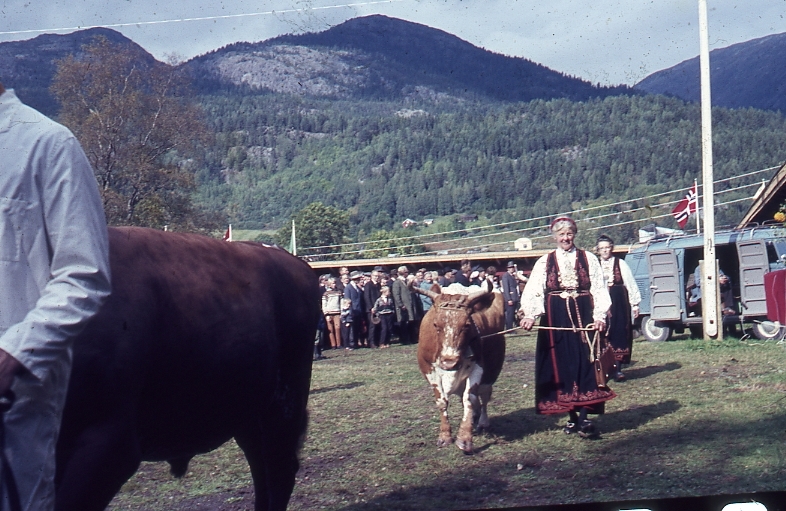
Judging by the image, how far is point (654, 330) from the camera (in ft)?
33.0

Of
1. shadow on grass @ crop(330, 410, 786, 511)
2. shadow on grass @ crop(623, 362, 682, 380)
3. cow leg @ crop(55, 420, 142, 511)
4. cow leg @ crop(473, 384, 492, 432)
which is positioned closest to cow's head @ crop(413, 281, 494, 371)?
cow leg @ crop(473, 384, 492, 432)

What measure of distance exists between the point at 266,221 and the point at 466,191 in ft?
3.53

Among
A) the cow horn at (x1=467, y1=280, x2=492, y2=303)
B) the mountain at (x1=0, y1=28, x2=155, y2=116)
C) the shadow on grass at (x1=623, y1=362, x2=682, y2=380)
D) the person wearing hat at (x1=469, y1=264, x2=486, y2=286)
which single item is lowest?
the shadow on grass at (x1=623, y1=362, x2=682, y2=380)

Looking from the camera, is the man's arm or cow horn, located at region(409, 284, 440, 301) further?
cow horn, located at region(409, 284, 440, 301)

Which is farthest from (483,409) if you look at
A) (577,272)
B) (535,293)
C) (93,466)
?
(93,466)

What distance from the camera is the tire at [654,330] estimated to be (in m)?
9.46

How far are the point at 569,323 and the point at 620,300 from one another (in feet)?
8.10

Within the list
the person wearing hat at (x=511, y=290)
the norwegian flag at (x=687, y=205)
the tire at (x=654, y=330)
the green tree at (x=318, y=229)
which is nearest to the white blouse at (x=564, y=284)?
the person wearing hat at (x=511, y=290)

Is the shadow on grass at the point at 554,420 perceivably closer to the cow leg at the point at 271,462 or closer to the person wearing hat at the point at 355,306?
the person wearing hat at the point at 355,306

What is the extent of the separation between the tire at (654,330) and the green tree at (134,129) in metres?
7.42

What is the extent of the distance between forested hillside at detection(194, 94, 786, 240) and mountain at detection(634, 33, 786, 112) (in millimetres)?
84

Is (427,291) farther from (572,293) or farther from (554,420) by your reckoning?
(554,420)

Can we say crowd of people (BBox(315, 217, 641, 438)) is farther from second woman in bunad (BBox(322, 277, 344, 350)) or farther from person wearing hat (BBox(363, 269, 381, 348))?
person wearing hat (BBox(363, 269, 381, 348))

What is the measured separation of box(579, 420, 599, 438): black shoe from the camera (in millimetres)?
5020
